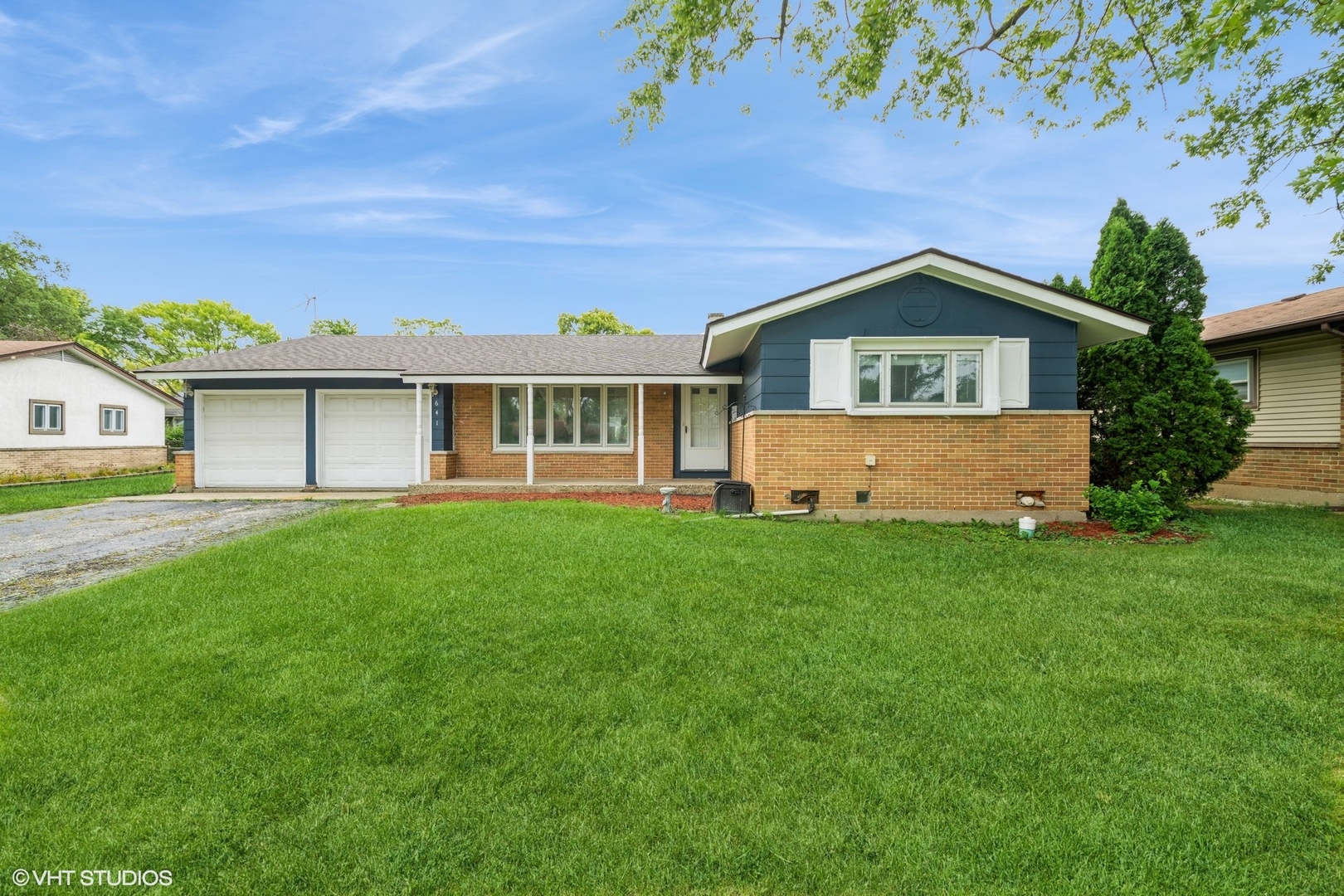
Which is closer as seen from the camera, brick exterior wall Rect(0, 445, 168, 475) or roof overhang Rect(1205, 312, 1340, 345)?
roof overhang Rect(1205, 312, 1340, 345)

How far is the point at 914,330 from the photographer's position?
8859mm

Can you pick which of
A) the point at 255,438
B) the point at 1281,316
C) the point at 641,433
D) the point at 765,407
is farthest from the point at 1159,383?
the point at 255,438

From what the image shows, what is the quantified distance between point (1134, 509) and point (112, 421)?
28516 mm

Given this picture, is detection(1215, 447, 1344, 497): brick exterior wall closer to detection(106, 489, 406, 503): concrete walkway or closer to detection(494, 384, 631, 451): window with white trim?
detection(494, 384, 631, 451): window with white trim

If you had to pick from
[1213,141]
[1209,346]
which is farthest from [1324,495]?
[1213,141]

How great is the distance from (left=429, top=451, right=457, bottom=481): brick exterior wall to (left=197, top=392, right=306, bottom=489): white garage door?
11.2 ft

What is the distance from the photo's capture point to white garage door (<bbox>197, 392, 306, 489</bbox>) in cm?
1332

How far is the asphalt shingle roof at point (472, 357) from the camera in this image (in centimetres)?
1236

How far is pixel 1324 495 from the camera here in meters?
10.9

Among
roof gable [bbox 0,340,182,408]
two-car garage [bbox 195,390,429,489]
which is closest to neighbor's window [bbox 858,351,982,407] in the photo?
two-car garage [bbox 195,390,429,489]

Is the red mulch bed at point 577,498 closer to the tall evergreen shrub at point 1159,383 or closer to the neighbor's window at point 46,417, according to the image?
the tall evergreen shrub at point 1159,383

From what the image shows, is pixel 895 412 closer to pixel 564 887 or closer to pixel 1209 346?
pixel 564 887

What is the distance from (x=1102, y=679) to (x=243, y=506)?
41.8 feet

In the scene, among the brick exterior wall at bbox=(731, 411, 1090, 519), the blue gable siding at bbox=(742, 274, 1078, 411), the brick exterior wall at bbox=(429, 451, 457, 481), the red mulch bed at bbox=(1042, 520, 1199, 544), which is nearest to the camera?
the red mulch bed at bbox=(1042, 520, 1199, 544)
